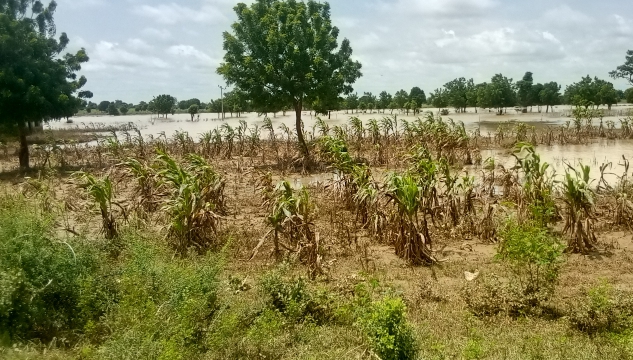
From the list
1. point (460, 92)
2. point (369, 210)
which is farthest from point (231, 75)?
point (460, 92)

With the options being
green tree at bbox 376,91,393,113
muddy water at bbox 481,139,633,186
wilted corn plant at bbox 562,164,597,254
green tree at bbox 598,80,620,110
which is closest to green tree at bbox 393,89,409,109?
green tree at bbox 376,91,393,113

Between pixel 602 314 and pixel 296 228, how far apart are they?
155 inches

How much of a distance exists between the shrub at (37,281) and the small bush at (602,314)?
495 centimetres

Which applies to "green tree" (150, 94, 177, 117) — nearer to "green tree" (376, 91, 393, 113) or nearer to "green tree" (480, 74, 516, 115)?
"green tree" (376, 91, 393, 113)

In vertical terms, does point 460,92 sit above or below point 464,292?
above

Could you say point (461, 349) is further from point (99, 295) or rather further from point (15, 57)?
point (15, 57)

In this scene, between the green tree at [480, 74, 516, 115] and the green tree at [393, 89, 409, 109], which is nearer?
the green tree at [480, 74, 516, 115]

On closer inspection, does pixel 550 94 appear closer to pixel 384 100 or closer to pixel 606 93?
pixel 606 93

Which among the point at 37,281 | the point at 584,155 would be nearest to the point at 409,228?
the point at 37,281

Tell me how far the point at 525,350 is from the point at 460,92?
67087mm

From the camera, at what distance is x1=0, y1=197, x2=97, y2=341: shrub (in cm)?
475

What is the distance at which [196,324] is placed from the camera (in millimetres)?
4953

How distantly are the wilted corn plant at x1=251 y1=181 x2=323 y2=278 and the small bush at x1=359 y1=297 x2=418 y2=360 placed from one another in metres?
2.33

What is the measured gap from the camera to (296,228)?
7570mm
